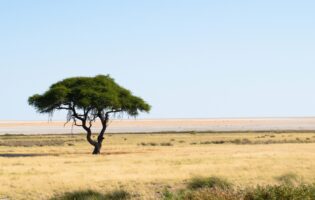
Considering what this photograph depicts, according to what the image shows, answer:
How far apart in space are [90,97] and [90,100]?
1.11 ft

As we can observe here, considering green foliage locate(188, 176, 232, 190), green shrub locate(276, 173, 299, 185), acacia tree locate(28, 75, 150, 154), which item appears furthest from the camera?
acacia tree locate(28, 75, 150, 154)

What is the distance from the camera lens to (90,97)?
60.3 metres

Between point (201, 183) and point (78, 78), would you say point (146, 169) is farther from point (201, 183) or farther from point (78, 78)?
point (78, 78)

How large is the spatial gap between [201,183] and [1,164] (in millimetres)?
18895

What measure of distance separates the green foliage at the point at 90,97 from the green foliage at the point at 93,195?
32510mm

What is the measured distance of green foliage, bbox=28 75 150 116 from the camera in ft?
199

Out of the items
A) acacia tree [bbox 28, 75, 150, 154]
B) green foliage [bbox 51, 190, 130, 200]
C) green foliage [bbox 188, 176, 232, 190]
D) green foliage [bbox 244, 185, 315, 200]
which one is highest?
acacia tree [bbox 28, 75, 150, 154]

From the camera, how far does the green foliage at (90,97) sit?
60.6 metres

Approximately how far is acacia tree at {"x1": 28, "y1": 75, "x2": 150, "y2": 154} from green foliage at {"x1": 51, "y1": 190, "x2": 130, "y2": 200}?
100ft

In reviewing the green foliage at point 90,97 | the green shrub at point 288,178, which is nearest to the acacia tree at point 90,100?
the green foliage at point 90,97

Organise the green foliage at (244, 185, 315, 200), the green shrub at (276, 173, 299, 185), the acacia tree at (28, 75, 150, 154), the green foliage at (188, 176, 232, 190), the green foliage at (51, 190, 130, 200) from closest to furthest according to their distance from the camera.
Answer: the green foliage at (244, 185, 315, 200)
the green foliage at (51, 190, 130, 200)
the green foliage at (188, 176, 232, 190)
the green shrub at (276, 173, 299, 185)
the acacia tree at (28, 75, 150, 154)

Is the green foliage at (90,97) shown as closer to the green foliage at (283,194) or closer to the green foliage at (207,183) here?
the green foliage at (207,183)

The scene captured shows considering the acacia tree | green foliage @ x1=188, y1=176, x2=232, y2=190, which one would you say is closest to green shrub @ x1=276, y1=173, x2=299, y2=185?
green foliage @ x1=188, y1=176, x2=232, y2=190

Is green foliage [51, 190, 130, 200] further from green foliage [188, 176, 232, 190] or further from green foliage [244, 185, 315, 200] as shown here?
green foliage [244, 185, 315, 200]
